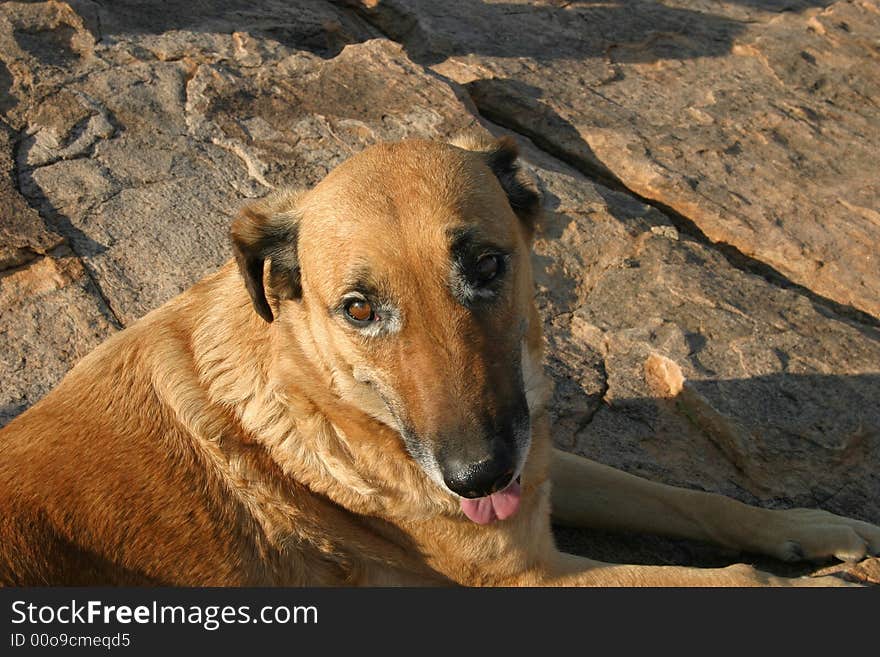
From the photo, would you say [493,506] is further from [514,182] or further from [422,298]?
[514,182]

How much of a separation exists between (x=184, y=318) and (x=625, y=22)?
5.68 metres

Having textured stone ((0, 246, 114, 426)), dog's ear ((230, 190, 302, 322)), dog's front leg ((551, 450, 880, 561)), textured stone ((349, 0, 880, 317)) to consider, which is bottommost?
textured stone ((0, 246, 114, 426))

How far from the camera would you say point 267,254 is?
3383 millimetres

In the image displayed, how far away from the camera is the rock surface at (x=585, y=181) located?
4.46 m

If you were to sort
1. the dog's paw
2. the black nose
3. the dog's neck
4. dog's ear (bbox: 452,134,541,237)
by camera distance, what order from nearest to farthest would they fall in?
the black nose, the dog's neck, dog's ear (bbox: 452,134,541,237), the dog's paw

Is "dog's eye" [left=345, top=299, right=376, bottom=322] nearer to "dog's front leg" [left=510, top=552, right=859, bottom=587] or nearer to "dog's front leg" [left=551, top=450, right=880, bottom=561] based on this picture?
"dog's front leg" [left=510, top=552, right=859, bottom=587]

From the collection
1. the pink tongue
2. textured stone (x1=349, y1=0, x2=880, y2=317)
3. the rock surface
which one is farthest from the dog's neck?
textured stone (x1=349, y1=0, x2=880, y2=317)

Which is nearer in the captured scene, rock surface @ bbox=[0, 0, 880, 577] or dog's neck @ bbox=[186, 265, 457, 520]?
dog's neck @ bbox=[186, 265, 457, 520]

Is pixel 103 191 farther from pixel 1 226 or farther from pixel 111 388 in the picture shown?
pixel 111 388

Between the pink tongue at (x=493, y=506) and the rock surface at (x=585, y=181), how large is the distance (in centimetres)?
97

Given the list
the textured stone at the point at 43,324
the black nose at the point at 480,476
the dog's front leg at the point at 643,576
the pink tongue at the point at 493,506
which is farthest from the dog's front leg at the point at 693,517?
the textured stone at the point at 43,324

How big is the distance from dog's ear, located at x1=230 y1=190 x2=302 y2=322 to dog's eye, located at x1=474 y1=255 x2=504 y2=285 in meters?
0.73

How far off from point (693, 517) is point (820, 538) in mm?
495

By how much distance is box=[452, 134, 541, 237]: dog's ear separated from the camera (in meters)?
3.51
